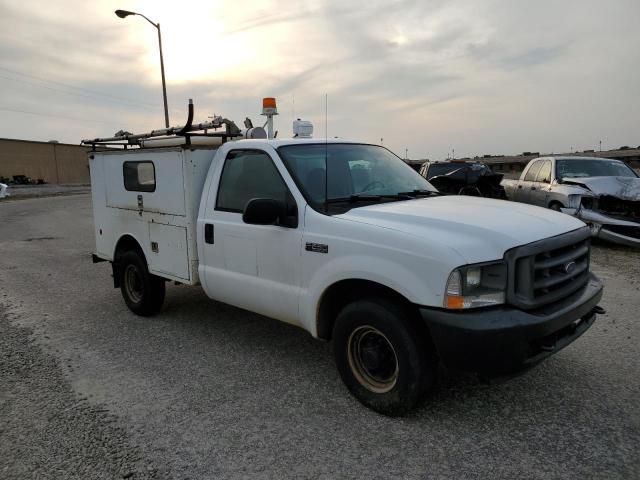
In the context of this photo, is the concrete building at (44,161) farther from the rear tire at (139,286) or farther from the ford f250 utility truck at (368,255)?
the ford f250 utility truck at (368,255)

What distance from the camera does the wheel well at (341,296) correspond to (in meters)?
3.42

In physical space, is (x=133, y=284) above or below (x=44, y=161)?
below

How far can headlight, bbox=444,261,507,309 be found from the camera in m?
2.96

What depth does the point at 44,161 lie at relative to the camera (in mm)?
50969

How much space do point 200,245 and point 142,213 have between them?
45.2 inches

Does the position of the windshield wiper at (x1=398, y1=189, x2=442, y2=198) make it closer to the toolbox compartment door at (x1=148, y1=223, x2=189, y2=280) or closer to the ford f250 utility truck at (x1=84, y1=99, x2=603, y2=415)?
the ford f250 utility truck at (x1=84, y1=99, x2=603, y2=415)

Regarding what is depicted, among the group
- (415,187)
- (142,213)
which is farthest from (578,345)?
(142,213)

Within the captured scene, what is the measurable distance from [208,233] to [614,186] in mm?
8032

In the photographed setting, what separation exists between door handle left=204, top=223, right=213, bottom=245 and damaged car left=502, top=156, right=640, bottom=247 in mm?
7375

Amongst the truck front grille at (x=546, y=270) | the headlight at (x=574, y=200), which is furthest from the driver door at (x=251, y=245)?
the headlight at (x=574, y=200)

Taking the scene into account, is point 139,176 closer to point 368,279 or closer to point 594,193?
point 368,279

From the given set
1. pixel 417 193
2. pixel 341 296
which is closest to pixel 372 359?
pixel 341 296

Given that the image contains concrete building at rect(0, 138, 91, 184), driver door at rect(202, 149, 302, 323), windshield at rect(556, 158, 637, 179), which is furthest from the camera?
concrete building at rect(0, 138, 91, 184)

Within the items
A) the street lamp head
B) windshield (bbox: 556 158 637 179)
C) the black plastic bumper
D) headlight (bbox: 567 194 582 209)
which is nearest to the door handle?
the black plastic bumper
